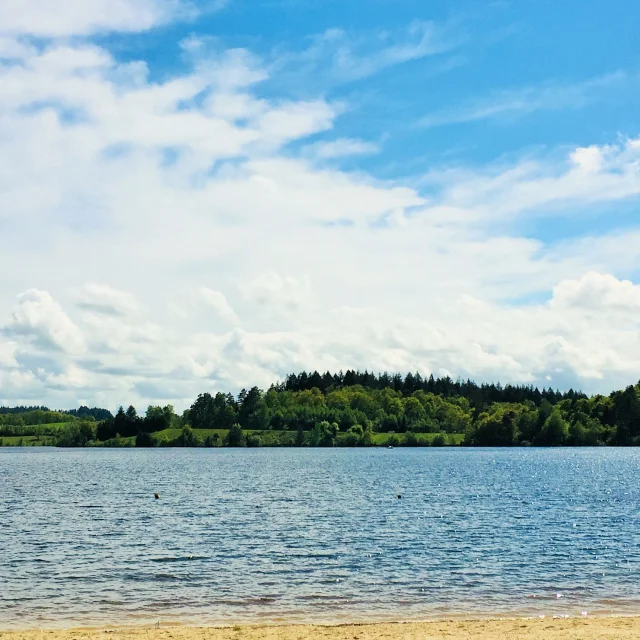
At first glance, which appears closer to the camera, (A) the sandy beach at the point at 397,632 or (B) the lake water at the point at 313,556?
(A) the sandy beach at the point at 397,632

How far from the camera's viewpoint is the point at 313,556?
52469mm

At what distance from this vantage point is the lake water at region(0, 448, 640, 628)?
38.0m

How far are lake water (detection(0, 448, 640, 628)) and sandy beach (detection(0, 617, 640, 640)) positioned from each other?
318cm

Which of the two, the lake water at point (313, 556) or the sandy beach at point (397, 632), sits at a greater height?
the sandy beach at point (397, 632)

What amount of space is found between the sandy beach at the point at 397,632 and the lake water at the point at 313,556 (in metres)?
3.18

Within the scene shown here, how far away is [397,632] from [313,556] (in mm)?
22725

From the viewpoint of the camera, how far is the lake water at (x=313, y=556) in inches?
1496

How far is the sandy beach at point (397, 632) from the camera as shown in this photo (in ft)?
96.4

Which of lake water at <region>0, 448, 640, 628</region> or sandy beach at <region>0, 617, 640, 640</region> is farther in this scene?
lake water at <region>0, 448, 640, 628</region>

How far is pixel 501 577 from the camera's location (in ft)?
148

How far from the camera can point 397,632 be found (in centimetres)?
3041

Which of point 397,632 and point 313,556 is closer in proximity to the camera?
point 397,632

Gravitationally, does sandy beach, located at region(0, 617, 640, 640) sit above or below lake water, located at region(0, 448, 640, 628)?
above

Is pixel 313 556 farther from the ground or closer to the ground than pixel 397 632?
closer to the ground
